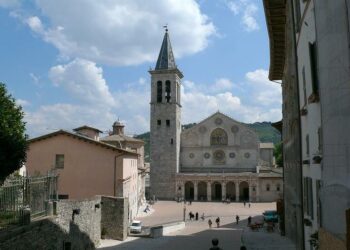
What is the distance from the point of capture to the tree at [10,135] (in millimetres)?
14469

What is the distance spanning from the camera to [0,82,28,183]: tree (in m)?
14.5

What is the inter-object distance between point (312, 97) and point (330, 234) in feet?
12.2

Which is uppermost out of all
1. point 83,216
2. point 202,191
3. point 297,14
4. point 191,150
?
point 297,14

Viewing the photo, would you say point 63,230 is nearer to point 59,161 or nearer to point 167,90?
point 59,161

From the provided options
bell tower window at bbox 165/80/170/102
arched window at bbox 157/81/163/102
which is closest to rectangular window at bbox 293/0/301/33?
bell tower window at bbox 165/80/170/102

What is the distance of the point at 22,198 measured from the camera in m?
14.7

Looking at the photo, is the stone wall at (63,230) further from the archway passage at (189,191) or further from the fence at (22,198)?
the archway passage at (189,191)

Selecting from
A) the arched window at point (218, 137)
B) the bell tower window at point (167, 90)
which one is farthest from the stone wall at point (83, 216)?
the arched window at point (218, 137)

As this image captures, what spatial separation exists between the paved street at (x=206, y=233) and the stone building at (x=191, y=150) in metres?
5.44

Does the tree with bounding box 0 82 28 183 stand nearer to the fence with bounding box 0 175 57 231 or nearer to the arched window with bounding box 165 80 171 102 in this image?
the fence with bounding box 0 175 57 231

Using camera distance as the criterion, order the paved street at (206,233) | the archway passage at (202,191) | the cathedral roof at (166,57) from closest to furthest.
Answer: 1. the paved street at (206,233)
2. the archway passage at (202,191)
3. the cathedral roof at (166,57)

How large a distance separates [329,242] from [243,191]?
58545 millimetres

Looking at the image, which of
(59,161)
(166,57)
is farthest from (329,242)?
(166,57)

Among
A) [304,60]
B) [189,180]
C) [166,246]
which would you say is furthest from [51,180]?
[189,180]
